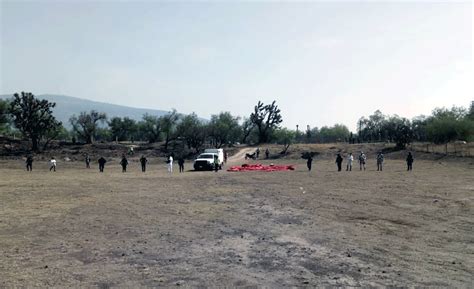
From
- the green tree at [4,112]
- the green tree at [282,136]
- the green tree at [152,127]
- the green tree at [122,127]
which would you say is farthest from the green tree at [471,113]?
the green tree at [4,112]

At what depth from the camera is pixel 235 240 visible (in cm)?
1174

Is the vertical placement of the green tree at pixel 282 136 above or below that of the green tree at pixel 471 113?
below

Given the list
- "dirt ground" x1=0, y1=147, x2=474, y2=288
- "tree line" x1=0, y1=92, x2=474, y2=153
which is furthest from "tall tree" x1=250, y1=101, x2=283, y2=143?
"dirt ground" x1=0, y1=147, x2=474, y2=288

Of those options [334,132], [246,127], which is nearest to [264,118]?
[246,127]

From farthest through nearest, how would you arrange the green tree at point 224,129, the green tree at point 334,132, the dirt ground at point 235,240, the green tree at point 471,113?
the green tree at point 334,132
the green tree at point 224,129
the green tree at point 471,113
the dirt ground at point 235,240

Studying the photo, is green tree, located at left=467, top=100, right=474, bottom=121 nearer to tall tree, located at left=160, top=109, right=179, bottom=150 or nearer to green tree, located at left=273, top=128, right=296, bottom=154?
green tree, located at left=273, top=128, right=296, bottom=154

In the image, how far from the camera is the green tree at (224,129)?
273 ft

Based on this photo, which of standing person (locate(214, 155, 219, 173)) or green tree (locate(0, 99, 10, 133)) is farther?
green tree (locate(0, 99, 10, 133))

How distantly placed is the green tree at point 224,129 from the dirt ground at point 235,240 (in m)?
61.9

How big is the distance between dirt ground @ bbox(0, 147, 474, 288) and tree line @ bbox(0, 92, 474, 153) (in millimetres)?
49723

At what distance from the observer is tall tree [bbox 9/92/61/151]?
224 feet

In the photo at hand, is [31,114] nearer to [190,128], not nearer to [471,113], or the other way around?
[190,128]

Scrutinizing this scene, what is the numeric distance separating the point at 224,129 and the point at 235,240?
7398 cm

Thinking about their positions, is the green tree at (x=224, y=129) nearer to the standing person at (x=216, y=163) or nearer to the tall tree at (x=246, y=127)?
the tall tree at (x=246, y=127)
